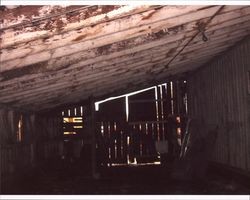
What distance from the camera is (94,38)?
4832 mm

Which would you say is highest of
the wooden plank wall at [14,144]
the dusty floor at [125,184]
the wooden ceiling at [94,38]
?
the wooden ceiling at [94,38]

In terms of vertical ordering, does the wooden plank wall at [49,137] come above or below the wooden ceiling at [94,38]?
below

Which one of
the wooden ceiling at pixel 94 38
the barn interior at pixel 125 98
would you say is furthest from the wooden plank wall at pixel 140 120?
the wooden ceiling at pixel 94 38

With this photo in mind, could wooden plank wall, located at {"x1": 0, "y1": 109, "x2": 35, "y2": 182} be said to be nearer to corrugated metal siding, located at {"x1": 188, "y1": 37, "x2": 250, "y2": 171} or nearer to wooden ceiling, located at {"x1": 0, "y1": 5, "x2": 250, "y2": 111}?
wooden ceiling, located at {"x1": 0, "y1": 5, "x2": 250, "y2": 111}

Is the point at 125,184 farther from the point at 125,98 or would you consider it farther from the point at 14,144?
the point at 125,98

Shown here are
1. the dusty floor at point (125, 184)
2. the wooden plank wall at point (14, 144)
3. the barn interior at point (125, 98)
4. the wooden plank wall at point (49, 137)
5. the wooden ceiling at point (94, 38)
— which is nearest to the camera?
the wooden ceiling at point (94, 38)

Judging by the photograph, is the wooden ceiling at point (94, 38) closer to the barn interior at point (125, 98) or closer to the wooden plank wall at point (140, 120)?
the barn interior at point (125, 98)

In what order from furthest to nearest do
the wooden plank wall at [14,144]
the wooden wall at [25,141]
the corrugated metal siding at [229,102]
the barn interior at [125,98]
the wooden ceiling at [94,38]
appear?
1. the corrugated metal siding at [229,102]
2. the wooden wall at [25,141]
3. the wooden plank wall at [14,144]
4. the barn interior at [125,98]
5. the wooden ceiling at [94,38]

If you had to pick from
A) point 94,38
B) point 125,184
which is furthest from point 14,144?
point 94,38

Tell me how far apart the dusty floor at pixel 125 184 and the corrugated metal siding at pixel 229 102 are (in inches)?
26.5

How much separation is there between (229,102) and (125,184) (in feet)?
11.4

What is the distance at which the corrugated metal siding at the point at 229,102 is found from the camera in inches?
336

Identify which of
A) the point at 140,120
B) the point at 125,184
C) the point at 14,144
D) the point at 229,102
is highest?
the point at 229,102

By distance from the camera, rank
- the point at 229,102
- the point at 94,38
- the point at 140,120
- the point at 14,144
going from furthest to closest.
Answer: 1. the point at 140,120
2. the point at 229,102
3. the point at 14,144
4. the point at 94,38
